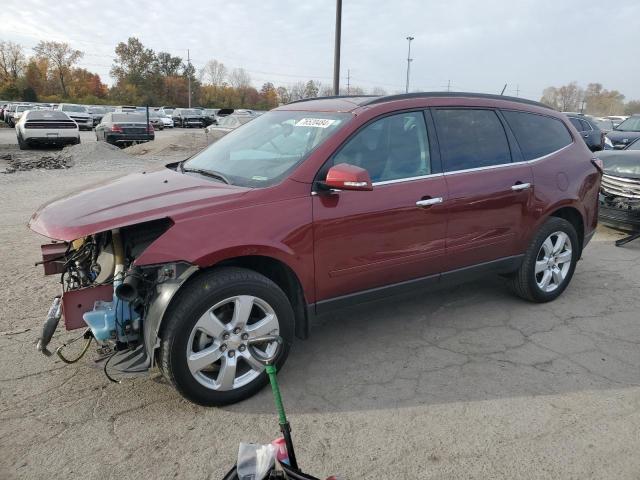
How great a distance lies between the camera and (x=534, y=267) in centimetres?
438

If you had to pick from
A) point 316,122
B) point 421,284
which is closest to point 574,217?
point 421,284

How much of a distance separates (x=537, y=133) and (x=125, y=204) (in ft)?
11.6

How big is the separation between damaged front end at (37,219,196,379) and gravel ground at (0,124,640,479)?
0.34 m

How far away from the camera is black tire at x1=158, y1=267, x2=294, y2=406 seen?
2691mm

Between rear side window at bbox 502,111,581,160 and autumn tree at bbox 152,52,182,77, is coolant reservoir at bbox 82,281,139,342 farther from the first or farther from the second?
autumn tree at bbox 152,52,182,77

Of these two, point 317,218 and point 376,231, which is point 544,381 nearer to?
point 376,231

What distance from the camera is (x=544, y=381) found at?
323cm

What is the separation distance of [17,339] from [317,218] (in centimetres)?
241

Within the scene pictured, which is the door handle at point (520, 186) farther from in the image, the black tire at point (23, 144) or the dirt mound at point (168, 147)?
the black tire at point (23, 144)

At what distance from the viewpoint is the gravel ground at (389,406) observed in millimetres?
2482

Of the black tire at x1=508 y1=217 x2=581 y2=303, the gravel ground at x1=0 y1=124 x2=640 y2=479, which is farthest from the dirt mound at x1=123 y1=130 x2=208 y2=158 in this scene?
the black tire at x1=508 y1=217 x2=581 y2=303

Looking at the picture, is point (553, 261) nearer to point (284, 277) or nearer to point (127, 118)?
point (284, 277)

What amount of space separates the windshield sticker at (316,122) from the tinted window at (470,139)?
0.88 m

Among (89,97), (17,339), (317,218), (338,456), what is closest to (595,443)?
(338,456)
